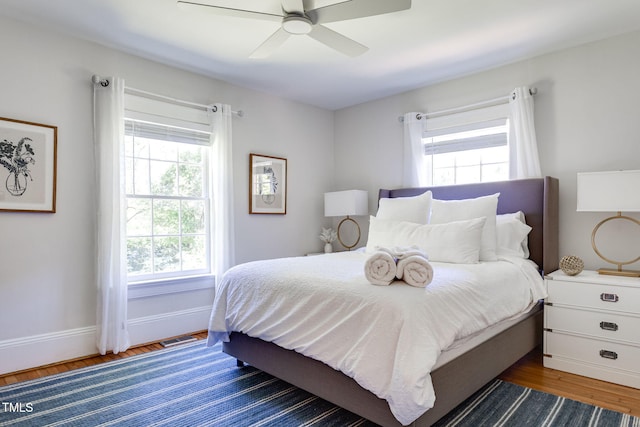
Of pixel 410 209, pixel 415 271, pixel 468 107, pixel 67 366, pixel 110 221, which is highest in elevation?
pixel 468 107

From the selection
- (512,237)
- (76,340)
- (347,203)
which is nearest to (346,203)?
(347,203)

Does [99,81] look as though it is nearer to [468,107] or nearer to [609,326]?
[468,107]

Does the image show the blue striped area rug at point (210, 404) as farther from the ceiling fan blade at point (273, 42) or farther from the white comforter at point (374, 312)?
the ceiling fan blade at point (273, 42)

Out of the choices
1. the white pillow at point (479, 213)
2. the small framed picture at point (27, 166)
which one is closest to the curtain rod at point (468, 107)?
the white pillow at point (479, 213)

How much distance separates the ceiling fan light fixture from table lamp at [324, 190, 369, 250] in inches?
88.5

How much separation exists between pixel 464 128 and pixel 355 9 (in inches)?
84.8

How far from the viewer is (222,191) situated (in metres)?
3.87

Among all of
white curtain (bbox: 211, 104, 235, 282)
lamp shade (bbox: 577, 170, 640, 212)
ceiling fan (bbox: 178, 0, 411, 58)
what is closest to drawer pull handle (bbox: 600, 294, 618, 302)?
lamp shade (bbox: 577, 170, 640, 212)

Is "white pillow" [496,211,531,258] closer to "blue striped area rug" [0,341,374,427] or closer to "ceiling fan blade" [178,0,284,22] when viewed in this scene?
"blue striped area rug" [0,341,374,427]

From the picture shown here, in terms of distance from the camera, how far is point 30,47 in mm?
2889

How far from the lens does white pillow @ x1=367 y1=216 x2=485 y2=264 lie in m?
2.85

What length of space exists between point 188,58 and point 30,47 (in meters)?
1.17

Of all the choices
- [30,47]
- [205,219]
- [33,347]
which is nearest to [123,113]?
[30,47]

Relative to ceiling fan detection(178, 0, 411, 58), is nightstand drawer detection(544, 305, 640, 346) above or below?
below
